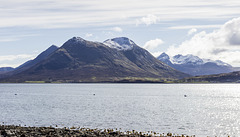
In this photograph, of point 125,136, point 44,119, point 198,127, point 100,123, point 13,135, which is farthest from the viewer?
point 44,119

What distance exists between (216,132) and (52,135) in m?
33.0

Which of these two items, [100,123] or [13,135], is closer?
[13,135]

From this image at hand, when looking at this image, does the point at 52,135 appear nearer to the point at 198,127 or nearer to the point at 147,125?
the point at 147,125

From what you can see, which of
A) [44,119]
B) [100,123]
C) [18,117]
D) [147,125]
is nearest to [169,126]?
[147,125]

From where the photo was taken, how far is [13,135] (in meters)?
48.4

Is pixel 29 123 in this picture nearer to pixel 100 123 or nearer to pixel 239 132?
pixel 100 123

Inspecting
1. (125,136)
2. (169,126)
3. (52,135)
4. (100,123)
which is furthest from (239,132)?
(52,135)

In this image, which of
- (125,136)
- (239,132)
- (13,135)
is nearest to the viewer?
(13,135)

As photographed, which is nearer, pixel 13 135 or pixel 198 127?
pixel 13 135

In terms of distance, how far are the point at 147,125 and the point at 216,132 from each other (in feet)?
51.9

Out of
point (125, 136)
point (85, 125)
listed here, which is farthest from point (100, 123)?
point (125, 136)

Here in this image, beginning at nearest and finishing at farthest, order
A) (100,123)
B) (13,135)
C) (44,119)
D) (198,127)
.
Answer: (13,135)
(198,127)
(100,123)
(44,119)

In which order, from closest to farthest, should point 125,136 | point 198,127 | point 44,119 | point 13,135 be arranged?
point 13,135
point 125,136
point 198,127
point 44,119

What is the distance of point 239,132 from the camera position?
62469mm
